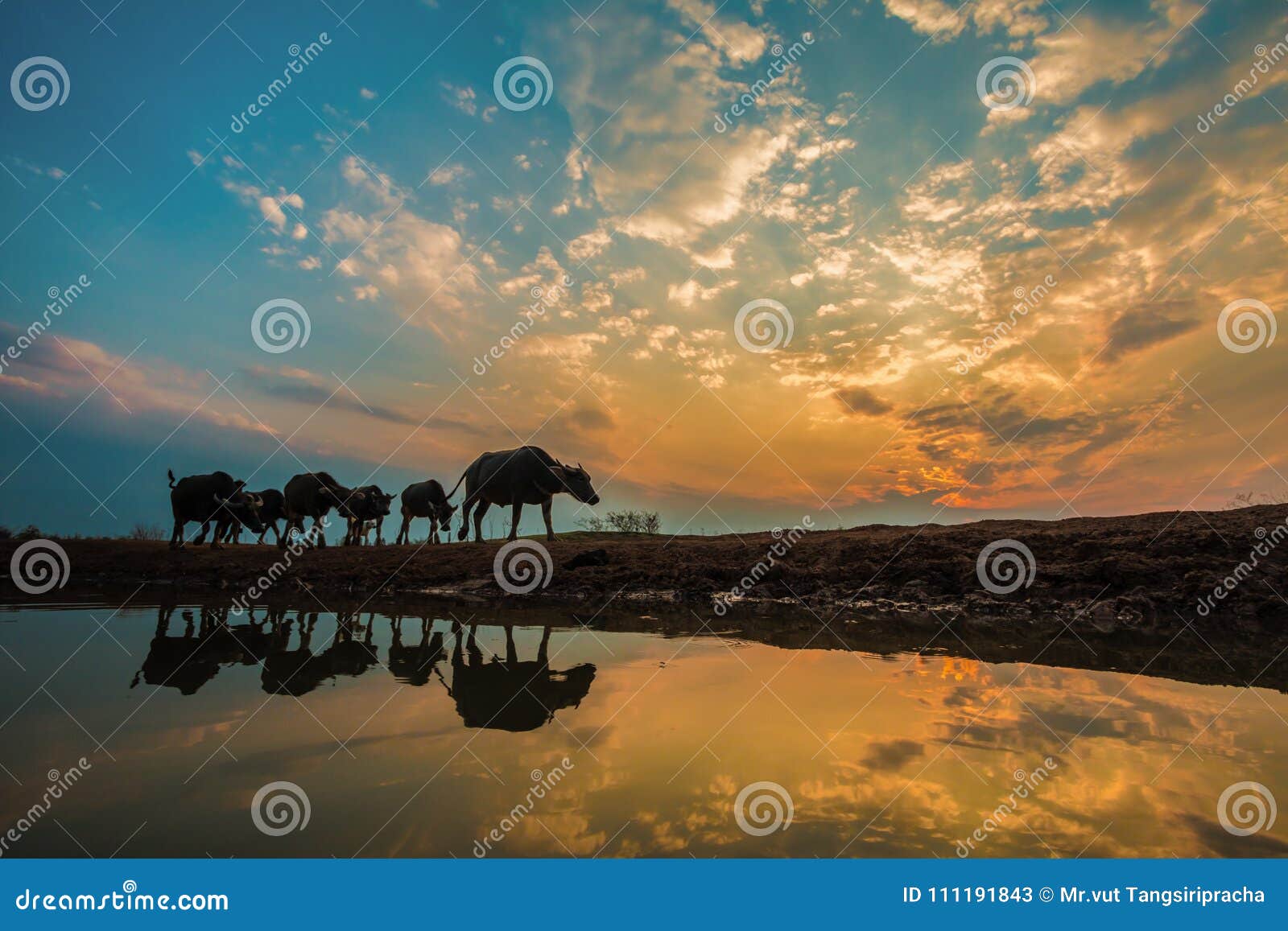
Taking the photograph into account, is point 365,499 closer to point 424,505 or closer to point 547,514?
point 424,505

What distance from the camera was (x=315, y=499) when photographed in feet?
78.6

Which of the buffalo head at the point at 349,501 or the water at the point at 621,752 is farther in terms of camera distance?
the buffalo head at the point at 349,501

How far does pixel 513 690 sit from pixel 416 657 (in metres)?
2.17

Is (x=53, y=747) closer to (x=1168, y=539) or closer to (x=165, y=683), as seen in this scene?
(x=165, y=683)

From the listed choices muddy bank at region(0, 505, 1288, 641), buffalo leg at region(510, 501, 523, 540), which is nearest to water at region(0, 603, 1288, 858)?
muddy bank at region(0, 505, 1288, 641)

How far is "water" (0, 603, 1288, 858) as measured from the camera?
329 centimetres

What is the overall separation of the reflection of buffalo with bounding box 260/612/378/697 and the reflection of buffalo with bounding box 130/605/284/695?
0.35 m

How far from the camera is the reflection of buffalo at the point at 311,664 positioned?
6215 mm

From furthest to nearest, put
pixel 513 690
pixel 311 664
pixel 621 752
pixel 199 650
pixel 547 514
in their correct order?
pixel 547 514
pixel 199 650
pixel 311 664
pixel 513 690
pixel 621 752

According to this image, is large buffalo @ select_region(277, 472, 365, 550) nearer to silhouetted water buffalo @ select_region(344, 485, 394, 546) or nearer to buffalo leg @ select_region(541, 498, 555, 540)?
silhouetted water buffalo @ select_region(344, 485, 394, 546)

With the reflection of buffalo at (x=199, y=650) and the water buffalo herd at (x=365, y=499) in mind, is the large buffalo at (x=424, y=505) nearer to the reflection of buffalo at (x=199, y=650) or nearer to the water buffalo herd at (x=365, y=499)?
the water buffalo herd at (x=365, y=499)

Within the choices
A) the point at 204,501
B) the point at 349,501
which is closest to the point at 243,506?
the point at 204,501

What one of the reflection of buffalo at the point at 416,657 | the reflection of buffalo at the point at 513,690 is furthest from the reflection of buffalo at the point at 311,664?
the reflection of buffalo at the point at 513,690

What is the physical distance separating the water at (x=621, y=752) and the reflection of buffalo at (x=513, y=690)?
0.13 ft
